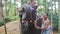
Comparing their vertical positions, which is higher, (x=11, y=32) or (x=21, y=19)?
(x=21, y=19)

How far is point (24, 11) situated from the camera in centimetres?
193

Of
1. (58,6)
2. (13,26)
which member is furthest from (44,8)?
(13,26)

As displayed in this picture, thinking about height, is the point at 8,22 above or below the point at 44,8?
below

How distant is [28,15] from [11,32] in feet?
1.01

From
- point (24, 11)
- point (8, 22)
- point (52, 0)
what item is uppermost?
point (52, 0)

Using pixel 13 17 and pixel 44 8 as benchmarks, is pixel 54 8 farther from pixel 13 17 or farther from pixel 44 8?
pixel 13 17

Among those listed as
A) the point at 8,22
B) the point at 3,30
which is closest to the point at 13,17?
the point at 8,22

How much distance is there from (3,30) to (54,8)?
0.71 meters

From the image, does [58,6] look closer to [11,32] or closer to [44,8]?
[44,8]

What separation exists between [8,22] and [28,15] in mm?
269

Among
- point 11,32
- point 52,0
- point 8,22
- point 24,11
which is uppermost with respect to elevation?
point 52,0

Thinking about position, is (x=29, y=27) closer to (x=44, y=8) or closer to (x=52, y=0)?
(x=44, y=8)

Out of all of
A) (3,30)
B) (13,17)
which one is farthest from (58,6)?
(3,30)

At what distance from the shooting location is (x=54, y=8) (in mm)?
1964
